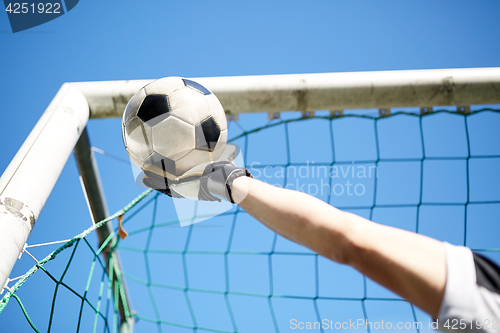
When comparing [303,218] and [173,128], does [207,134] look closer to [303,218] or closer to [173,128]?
[173,128]

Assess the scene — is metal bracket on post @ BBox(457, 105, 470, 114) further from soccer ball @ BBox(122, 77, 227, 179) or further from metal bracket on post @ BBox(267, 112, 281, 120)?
soccer ball @ BBox(122, 77, 227, 179)

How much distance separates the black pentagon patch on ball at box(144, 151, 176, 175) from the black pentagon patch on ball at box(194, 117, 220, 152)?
13cm

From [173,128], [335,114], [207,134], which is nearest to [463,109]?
[335,114]

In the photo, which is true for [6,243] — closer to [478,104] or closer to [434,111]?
[434,111]

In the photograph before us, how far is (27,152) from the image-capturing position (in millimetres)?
1459

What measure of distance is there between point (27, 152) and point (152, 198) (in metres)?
0.94

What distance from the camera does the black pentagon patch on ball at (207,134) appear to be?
1354 mm

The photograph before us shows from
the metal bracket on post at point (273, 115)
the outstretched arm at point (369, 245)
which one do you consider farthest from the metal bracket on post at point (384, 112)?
the outstretched arm at point (369, 245)

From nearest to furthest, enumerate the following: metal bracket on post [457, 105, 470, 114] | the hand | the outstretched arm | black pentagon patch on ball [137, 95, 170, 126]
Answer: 1. the outstretched arm
2. the hand
3. black pentagon patch on ball [137, 95, 170, 126]
4. metal bracket on post [457, 105, 470, 114]

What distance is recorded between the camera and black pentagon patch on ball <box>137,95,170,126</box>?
1366 millimetres

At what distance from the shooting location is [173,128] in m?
1.34

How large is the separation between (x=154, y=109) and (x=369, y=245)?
40.2 inches

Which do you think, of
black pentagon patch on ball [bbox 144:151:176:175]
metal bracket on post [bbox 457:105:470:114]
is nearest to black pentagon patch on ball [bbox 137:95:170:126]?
black pentagon patch on ball [bbox 144:151:176:175]

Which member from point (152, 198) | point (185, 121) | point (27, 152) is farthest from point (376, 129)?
point (27, 152)
